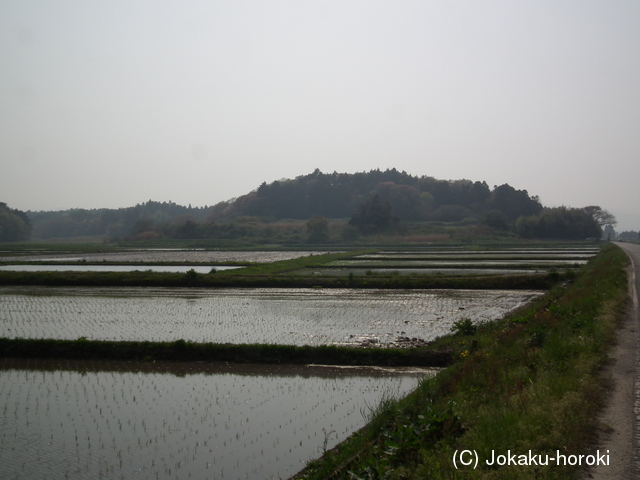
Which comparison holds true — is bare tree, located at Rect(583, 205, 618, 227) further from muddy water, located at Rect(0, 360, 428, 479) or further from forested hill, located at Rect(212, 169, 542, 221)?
muddy water, located at Rect(0, 360, 428, 479)

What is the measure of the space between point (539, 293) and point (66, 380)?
1909cm

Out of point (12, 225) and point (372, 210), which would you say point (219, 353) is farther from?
Answer: point (12, 225)

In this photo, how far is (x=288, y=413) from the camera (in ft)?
27.3

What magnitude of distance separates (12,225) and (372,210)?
226ft

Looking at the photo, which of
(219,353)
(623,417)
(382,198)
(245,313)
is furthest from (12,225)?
(623,417)

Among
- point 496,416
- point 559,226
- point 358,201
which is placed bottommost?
point 496,416

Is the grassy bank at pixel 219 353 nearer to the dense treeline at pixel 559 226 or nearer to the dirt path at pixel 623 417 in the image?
the dirt path at pixel 623 417

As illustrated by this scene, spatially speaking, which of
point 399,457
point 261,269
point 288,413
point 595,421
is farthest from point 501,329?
point 261,269

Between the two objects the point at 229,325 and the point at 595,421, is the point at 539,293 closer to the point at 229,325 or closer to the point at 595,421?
the point at 229,325

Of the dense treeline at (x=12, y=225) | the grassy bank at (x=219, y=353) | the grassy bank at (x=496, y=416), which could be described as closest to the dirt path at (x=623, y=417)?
the grassy bank at (x=496, y=416)

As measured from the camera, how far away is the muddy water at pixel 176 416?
657 centimetres

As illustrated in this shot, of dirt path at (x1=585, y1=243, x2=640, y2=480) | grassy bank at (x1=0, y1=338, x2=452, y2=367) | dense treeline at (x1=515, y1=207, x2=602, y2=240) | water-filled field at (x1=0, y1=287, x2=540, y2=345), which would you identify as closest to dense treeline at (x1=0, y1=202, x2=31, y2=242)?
water-filled field at (x1=0, y1=287, x2=540, y2=345)

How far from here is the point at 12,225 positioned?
96.4m

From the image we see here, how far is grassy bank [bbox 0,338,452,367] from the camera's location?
1134 cm
